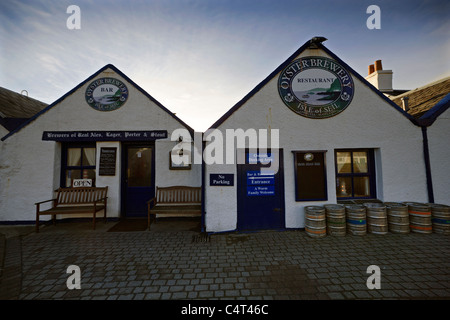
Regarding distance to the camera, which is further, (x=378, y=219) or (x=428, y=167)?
(x=428, y=167)

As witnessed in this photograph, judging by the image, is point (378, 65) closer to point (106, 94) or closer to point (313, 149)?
point (313, 149)

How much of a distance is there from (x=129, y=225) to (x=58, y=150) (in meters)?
3.68

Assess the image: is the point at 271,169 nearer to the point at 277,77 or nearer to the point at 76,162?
the point at 277,77

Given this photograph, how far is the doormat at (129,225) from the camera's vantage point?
5.42 m

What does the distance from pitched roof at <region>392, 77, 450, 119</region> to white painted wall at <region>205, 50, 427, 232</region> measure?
1888mm

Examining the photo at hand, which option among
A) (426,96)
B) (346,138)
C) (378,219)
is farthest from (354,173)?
(426,96)

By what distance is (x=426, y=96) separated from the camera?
7.73m

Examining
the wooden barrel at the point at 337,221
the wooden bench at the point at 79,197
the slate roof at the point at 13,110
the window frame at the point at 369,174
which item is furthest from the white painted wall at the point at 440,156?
the slate roof at the point at 13,110

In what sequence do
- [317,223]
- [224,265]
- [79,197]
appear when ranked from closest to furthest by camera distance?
[224,265], [317,223], [79,197]

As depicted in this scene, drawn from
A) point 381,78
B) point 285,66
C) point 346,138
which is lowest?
point 346,138

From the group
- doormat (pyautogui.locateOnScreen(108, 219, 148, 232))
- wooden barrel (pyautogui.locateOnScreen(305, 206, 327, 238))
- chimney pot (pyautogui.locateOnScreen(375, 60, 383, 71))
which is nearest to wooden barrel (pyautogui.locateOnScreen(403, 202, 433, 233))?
wooden barrel (pyautogui.locateOnScreen(305, 206, 327, 238))

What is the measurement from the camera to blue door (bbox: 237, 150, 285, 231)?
5.04m

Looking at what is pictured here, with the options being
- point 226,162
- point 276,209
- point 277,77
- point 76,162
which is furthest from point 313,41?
point 76,162

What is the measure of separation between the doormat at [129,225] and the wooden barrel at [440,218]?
25.6 feet
